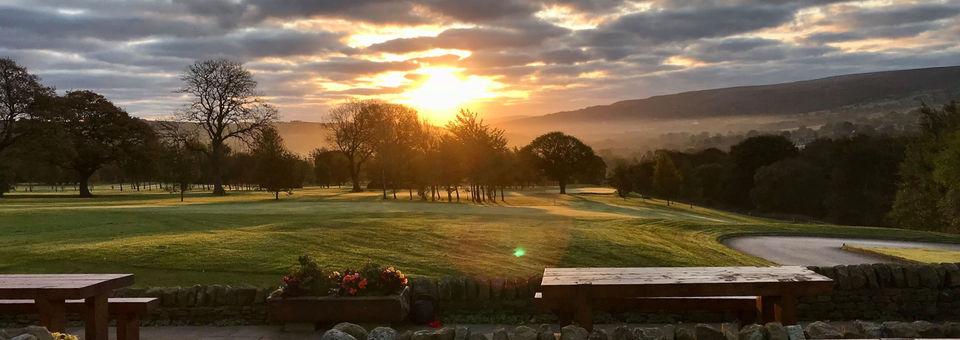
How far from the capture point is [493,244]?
18.2 metres

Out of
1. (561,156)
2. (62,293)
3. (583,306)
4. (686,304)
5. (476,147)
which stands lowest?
(686,304)

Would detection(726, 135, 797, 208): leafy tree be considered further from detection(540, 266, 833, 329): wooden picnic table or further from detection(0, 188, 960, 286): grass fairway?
detection(540, 266, 833, 329): wooden picnic table

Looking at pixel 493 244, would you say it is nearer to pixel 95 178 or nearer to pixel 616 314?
pixel 616 314

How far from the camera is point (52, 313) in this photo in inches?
304

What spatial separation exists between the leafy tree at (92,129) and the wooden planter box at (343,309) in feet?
194

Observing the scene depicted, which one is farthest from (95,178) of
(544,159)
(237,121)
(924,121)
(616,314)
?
(616,314)

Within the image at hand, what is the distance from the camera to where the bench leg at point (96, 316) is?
7.84 meters

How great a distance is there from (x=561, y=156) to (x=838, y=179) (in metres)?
32.4

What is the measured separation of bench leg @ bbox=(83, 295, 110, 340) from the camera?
784 centimetres

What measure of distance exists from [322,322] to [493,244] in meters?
8.84

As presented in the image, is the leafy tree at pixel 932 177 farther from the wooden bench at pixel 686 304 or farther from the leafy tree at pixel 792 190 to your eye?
the wooden bench at pixel 686 304

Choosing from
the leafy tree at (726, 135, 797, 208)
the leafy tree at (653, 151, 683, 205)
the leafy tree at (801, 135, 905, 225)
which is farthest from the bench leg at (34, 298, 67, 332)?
the leafy tree at (726, 135, 797, 208)

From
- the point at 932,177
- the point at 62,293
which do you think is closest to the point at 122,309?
the point at 62,293

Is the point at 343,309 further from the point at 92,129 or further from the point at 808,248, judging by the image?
the point at 92,129
